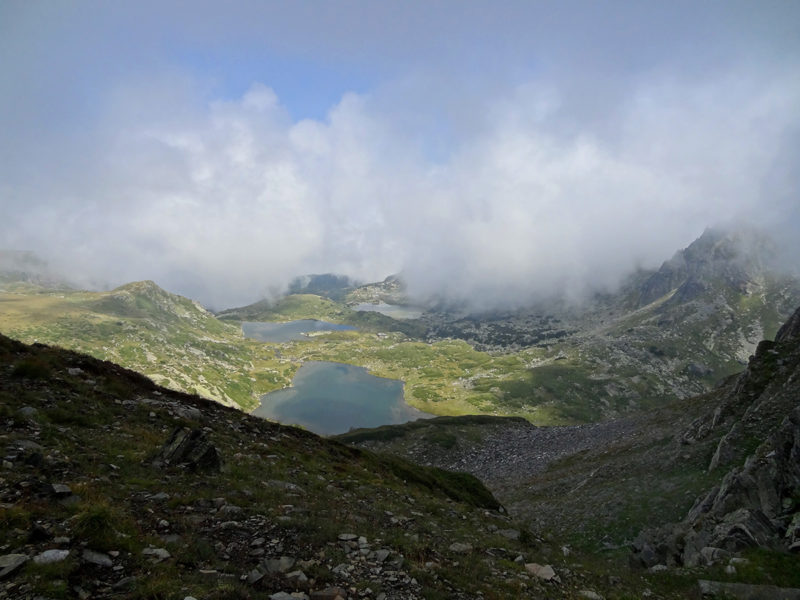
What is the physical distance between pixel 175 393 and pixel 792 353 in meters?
57.4

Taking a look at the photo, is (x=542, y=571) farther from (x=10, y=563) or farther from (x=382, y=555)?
(x=10, y=563)

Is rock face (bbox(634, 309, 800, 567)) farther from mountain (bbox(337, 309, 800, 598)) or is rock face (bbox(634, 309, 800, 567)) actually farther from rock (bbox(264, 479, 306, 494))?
rock (bbox(264, 479, 306, 494))

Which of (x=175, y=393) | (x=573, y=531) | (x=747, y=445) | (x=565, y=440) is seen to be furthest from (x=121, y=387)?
(x=565, y=440)

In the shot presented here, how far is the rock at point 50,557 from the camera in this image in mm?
8148

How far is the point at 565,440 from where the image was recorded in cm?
8850

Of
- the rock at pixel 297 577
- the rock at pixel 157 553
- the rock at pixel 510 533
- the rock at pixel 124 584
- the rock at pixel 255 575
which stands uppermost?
the rock at pixel 124 584

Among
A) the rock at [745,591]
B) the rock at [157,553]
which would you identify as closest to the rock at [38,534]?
the rock at [157,553]

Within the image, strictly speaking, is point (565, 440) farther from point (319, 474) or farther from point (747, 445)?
point (319, 474)

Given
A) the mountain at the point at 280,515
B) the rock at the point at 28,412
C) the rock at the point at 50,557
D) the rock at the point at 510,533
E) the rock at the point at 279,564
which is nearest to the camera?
the rock at the point at 50,557

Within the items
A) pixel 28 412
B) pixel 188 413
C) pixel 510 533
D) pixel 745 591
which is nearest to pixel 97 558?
pixel 28 412

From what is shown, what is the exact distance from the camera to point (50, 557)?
8.31 metres

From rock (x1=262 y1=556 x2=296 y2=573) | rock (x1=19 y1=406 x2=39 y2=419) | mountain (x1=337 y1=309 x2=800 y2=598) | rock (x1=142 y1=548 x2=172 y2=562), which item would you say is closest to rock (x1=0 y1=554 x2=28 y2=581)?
rock (x1=142 y1=548 x2=172 y2=562)

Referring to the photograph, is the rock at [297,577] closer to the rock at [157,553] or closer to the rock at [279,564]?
the rock at [279,564]

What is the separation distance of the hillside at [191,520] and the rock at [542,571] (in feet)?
0.50
